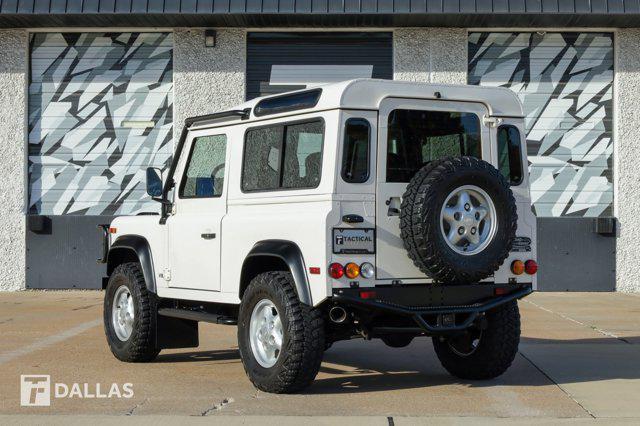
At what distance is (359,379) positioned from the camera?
8.46 m

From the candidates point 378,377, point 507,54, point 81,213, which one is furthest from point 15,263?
point 378,377

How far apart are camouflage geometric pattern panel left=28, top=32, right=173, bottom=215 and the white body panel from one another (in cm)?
806

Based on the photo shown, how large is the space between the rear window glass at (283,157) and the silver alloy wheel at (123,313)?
203 centimetres

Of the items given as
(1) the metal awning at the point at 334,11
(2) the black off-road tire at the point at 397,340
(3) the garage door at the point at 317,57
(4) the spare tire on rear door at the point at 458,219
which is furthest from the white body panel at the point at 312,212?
(3) the garage door at the point at 317,57

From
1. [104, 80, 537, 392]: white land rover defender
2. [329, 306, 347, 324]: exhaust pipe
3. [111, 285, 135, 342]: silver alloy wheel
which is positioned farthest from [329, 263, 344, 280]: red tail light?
[111, 285, 135, 342]: silver alloy wheel

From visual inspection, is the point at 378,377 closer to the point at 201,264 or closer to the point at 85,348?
the point at 201,264

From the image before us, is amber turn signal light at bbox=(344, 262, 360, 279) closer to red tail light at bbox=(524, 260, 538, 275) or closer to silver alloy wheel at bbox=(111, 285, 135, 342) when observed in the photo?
red tail light at bbox=(524, 260, 538, 275)

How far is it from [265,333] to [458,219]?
1681mm

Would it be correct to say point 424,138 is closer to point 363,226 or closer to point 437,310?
point 363,226

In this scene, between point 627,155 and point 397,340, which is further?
point 627,155

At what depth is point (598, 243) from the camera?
17.0 meters

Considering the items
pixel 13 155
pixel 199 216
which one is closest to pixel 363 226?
pixel 199 216

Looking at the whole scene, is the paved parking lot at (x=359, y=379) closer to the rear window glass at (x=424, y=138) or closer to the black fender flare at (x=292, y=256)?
the black fender flare at (x=292, y=256)

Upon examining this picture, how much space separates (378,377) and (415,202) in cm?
196
